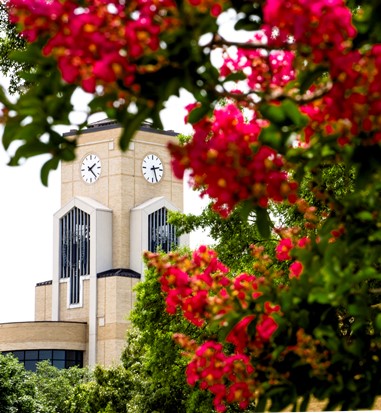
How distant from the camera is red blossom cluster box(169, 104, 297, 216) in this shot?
176 inches

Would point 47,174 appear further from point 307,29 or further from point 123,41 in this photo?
point 307,29

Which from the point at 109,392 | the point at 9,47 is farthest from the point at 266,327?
the point at 109,392

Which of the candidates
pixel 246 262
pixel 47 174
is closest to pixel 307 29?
pixel 47 174

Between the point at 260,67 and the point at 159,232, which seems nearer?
the point at 260,67

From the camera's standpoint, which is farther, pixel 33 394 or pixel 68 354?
pixel 68 354

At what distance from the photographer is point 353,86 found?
14.5 feet

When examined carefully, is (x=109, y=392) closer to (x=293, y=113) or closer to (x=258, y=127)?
(x=258, y=127)

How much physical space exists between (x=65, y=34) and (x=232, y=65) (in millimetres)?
1287

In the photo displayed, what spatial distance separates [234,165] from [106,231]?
255 feet

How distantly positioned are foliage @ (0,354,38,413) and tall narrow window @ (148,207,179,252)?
40.8 metres

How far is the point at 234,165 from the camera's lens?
4.50m

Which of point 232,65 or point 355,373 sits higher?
point 232,65

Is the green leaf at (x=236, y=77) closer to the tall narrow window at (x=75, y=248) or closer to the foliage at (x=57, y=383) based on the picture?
the foliage at (x=57, y=383)

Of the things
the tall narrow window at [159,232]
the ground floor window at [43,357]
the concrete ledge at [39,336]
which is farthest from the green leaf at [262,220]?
the tall narrow window at [159,232]
